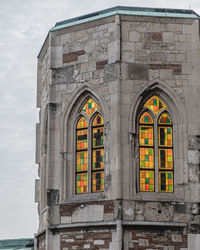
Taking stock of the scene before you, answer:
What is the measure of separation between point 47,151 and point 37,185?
2.78 metres

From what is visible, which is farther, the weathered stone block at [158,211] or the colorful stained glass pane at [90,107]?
the colorful stained glass pane at [90,107]

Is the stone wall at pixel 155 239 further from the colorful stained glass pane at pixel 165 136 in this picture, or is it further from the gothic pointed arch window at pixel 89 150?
the colorful stained glass pane at pixel 165 136

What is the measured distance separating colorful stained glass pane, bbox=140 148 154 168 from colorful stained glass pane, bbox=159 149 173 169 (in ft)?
0.90

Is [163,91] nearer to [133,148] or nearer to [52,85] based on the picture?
[133,148]

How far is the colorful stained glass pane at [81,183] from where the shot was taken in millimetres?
24047

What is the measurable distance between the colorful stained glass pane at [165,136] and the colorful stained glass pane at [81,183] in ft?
8.34

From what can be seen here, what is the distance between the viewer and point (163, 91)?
24.3m

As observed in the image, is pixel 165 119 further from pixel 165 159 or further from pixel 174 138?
pixel 165 159

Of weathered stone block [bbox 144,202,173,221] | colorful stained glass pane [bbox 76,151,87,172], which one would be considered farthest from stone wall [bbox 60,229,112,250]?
colorful stained glass pane [bbox 76,151,87,172]

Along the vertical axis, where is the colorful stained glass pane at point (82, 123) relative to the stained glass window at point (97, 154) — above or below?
above

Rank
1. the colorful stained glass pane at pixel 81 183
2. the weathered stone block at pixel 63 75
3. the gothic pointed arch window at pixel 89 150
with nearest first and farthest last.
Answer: the gothic pointed arch window at pixel 89 150 → the colorful stained glass pane at pixel 81 183 → the weathered stone block at pixel 63 75

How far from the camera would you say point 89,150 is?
2423cm

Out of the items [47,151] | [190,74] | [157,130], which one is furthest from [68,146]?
[190,74]

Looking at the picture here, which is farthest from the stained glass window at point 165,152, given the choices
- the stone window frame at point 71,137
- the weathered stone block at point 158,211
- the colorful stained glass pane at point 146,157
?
the stone window frame at point 71,137
